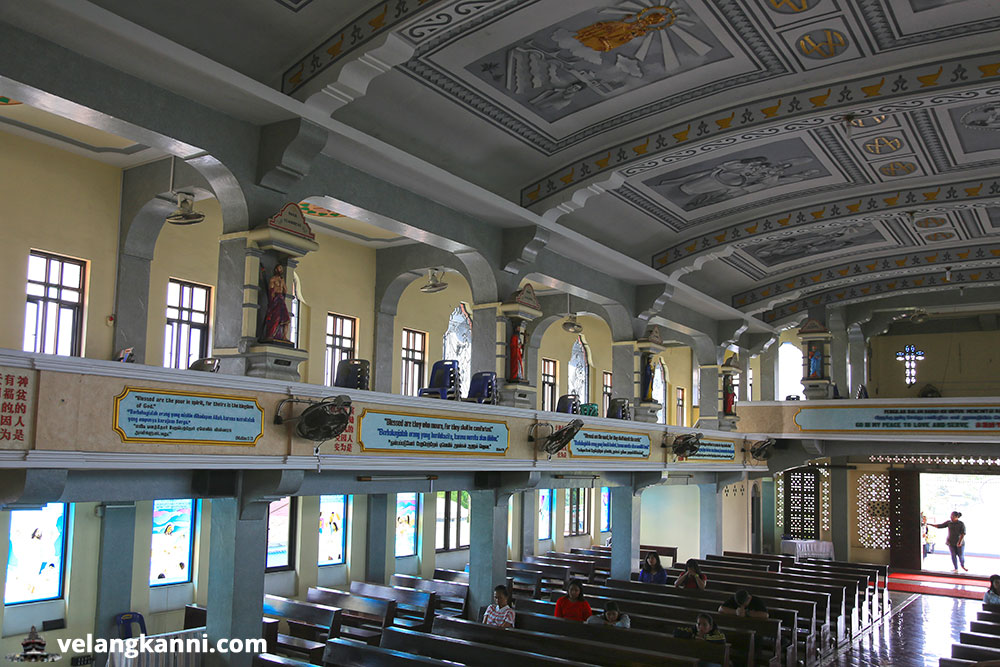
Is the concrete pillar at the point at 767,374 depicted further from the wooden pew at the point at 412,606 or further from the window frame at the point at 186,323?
the window frame at the point at 186,323

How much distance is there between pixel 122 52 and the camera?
24.2ft

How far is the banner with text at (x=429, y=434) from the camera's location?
870 cm

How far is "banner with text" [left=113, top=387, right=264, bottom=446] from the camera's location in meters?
6.46

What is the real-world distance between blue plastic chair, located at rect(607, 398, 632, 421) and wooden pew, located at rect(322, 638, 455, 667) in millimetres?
6851

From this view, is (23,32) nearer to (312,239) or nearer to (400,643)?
(312,239)

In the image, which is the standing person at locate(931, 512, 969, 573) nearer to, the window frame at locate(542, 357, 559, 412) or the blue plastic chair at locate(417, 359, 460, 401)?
the window frame at locate(542, 357, 559, 412)

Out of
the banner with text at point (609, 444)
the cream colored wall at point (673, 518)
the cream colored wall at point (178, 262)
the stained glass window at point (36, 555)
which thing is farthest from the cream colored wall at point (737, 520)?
the stained glass window at point (36, 555)

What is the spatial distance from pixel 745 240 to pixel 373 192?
299 inches

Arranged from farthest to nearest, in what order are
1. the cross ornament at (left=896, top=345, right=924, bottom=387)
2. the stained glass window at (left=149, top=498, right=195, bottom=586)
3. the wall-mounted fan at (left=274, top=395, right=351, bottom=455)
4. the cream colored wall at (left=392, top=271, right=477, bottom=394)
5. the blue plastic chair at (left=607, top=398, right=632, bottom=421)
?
1. the cross ornament at (left=896, top=345, right=924, bottom=387)
2. the cream colored wall at (left=392, top=271, right=477, bottom=394)
3. the blue plastic chair at (left=607, top=398, right=632, bottom=421)
4. the stained glass window at (left=149, top=498, right=195, bottom=586)
5. the wall-mounted fan at (left=274, top=395, right=351, bottom=455)

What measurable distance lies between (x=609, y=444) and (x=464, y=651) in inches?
206

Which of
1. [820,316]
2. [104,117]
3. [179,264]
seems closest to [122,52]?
[104,117]

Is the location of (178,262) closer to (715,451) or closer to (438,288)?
(438,288)

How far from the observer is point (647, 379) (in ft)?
51.6

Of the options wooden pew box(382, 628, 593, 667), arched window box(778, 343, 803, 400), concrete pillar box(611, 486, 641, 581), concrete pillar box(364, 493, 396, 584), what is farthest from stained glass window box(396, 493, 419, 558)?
arched window box(778, 343, 803, 400)
